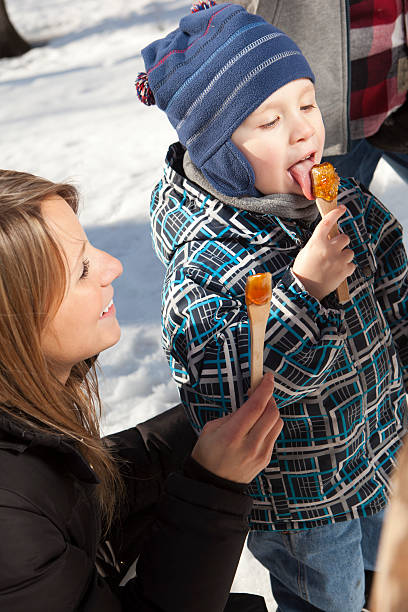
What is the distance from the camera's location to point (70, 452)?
1.00m

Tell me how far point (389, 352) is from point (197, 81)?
27.6 inches

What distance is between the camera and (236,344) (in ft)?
3.65

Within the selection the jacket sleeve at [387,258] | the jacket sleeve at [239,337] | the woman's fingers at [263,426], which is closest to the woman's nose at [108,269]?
the jacket sleeve at [239,337]

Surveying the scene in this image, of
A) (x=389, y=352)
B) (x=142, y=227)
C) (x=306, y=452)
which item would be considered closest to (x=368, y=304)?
(x=389, y=352)

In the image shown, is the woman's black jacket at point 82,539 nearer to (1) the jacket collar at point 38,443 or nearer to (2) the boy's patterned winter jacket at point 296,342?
(1) the jacket collar at point 38,443

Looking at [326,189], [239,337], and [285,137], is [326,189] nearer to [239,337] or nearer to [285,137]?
[285,137]

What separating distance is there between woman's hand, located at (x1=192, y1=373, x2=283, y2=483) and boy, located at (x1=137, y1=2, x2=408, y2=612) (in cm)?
9

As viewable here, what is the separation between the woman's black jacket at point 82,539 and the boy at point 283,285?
8.6 inches

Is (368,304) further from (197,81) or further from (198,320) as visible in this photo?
(197,81)

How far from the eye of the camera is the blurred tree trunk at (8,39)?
23.2ft

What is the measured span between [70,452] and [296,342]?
1.42 ft

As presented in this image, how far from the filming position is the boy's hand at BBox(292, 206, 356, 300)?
1.09m

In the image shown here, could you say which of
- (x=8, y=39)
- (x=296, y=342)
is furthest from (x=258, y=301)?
A: (x=8, y=39)

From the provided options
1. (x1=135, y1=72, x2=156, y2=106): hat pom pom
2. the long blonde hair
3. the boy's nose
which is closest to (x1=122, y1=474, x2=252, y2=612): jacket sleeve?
the long blonde hair
